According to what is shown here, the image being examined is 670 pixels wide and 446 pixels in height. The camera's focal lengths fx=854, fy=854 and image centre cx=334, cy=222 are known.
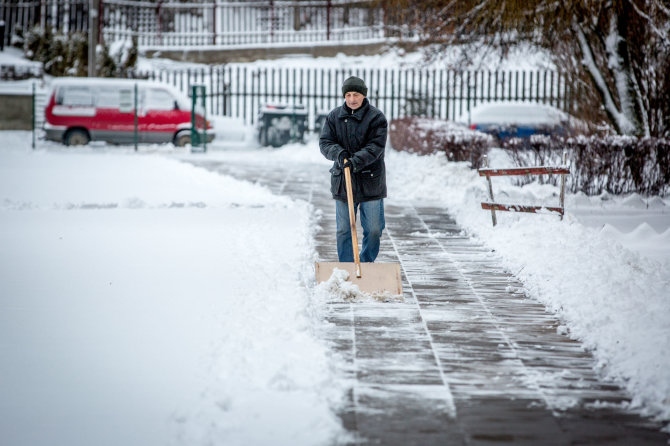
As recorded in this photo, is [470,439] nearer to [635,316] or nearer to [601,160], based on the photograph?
[635,316]

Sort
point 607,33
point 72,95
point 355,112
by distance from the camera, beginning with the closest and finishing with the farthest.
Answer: point 355,112 < point 607,33 < point 72,95

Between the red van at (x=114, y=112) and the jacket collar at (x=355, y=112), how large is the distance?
45.4ft

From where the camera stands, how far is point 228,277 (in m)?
6.79

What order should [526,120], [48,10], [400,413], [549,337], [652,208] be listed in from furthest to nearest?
[48,10]
[526,120]
[652,208]
[549,337]
[400,413]

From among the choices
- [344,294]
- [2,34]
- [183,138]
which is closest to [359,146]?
[344,294]

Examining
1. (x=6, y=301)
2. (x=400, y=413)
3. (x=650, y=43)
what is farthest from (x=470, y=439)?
(x=650, y=43)

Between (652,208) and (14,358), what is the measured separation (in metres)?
8.52

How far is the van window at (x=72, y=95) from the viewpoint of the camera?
19.7m

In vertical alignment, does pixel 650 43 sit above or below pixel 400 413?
above

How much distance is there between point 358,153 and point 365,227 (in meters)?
0.70

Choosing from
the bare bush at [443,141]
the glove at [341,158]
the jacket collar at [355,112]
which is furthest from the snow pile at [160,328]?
the bare bush at [443,141]

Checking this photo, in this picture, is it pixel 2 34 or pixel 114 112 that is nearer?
pixel 114 112

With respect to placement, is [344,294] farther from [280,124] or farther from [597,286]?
[280,124]

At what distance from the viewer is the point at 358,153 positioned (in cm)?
653
